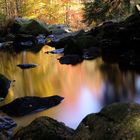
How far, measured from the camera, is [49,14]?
44.8 metres

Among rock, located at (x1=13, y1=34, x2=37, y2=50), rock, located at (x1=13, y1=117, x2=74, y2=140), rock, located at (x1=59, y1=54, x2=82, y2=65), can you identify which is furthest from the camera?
rock, located at (x1=13, y1=34, x2=37, y2=50)

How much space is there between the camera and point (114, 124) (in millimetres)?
4332

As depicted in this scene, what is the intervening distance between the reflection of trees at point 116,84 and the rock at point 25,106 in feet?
5.63

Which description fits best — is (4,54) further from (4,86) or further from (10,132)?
(10,132)

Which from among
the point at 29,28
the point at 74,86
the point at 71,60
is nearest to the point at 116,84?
the point at 74,86

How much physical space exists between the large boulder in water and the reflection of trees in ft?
47.5

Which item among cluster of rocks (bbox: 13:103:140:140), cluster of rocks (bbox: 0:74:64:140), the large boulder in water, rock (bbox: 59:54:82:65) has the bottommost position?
cluster of rocks (bbox: 0:74:64:140)

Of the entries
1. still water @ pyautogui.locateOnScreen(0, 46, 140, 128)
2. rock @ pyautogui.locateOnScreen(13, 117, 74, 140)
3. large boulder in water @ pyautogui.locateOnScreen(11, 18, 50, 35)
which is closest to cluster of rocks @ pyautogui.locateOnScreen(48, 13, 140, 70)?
still water @ pyautogui.locateOnScreen(0, 46, 140, 128)

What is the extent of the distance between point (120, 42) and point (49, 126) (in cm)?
1406

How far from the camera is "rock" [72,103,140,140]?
4109 millimetres

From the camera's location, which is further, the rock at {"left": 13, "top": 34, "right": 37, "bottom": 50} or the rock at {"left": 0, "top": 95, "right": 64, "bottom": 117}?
the rock at {"left": 13, "top": 34, "right": 37, "bottom": 50}

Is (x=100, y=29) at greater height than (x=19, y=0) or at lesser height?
lesser

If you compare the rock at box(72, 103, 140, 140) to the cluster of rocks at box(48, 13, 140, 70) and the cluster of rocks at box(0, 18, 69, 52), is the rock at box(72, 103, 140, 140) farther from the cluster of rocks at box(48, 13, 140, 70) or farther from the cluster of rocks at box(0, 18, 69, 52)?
the cluster of rocks at box(0, 18, 69, 52)

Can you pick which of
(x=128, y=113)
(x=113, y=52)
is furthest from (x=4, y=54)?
(x=128, y=113)
